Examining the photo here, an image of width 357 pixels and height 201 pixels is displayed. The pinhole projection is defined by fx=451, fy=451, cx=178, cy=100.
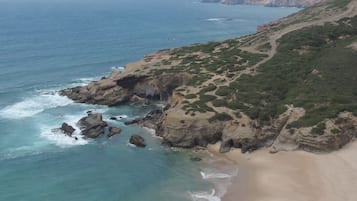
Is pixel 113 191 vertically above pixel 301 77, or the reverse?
pixel 301 77

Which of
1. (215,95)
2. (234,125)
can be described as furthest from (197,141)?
(215,95)

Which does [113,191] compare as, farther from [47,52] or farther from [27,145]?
[47,52]

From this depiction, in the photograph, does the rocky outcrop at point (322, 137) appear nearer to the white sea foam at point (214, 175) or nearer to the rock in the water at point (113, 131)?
the white sea foam at point (214, 175)

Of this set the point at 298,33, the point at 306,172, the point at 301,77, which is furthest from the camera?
the point at 298,33

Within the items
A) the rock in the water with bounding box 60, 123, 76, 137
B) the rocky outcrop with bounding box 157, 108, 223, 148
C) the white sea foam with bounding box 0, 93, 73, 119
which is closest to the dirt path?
the rocky outcrop with bounding box 157, 108, 223, 148

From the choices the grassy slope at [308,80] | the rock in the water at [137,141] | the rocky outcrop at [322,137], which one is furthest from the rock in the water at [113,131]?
the rocky outcrop at [322,137]

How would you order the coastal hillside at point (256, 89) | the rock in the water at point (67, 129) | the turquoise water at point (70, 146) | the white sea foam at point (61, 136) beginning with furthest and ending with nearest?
the rock in the water at point (67, 129)
the white sea foam at point (61, 136)
the coastal hillside at point (256, 89)
the turquoise water at point (70, 146)

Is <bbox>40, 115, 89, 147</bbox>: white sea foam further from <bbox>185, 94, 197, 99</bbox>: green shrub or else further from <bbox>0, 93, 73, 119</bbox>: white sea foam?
<bbox>185, 94, 197, 99</bbox>: green shrub
